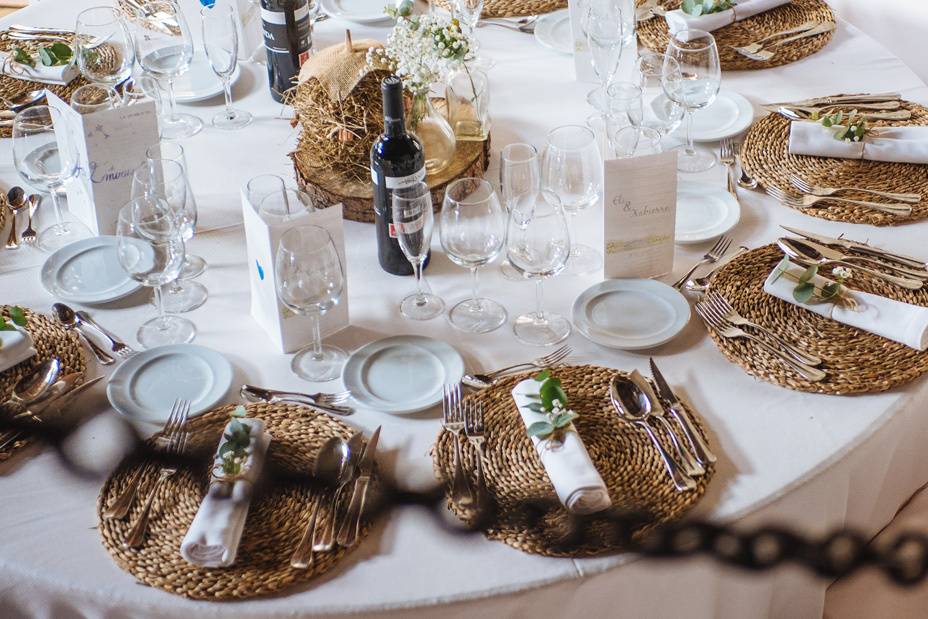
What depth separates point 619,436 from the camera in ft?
4.54

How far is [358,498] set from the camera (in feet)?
4.23

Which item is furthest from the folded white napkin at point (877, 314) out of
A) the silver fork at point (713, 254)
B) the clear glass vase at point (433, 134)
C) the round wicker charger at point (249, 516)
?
the round wicker charger at point (249, 516)

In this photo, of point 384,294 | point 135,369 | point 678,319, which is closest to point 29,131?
point 135,369

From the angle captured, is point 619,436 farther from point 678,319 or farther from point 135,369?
point 135,369

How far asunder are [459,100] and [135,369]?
2.67ft

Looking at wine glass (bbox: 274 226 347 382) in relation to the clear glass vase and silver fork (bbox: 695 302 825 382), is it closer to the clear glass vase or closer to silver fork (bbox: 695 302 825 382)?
the clear glass vase

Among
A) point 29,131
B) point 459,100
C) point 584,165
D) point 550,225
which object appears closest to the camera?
point 550,225

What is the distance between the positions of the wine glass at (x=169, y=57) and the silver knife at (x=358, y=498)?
107 centimetres

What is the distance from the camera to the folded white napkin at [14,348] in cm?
150

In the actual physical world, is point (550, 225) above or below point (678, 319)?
above

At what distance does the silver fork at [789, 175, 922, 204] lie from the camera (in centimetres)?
180

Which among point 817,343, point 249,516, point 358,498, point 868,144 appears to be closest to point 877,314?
point 817,343

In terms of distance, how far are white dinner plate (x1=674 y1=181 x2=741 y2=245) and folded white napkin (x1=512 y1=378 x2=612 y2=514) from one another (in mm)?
569

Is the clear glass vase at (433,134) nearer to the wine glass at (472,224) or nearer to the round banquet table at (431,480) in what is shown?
the round banquet table at (431,480)
